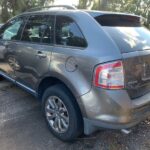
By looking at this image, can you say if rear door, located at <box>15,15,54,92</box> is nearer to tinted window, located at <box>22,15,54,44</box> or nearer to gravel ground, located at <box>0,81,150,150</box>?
tinted window, located at <box>22,15,54,44</box>

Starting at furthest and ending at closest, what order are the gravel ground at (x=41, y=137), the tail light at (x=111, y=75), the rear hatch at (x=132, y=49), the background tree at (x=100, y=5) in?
the background tree at (x=100, y=5) → the gravel ground at (x=41, y=137) → the rear hatch at (x=132, y=49) → the tail light at (x=111, y=75)

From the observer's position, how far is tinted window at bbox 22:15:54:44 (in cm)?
365

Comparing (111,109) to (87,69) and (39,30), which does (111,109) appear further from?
(39,30)

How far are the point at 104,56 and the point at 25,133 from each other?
1.71 metres

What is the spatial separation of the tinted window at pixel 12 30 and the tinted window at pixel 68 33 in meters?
1.10

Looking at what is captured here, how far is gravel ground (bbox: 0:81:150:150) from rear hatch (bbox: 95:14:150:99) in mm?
822

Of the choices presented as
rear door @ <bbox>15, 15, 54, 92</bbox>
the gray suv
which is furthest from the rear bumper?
rear door @ <bbox>15, 15, 54, 92</bbox>

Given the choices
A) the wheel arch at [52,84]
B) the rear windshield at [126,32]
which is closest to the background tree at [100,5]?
the rear windshield at [126,32]

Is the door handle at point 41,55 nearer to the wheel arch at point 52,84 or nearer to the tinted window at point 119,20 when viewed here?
the wheel arch at point 52,84

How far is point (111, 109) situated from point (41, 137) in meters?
1.27

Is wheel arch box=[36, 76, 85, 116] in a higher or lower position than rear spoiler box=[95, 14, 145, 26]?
lower

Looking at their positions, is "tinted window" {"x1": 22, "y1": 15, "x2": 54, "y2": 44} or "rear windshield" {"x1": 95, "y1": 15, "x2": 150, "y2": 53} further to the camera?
"tinted window" {"x1": 22, "y1": 15, "x2": 54, "y2": 44}

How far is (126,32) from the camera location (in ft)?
10.6

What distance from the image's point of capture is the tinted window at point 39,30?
3.65 m
